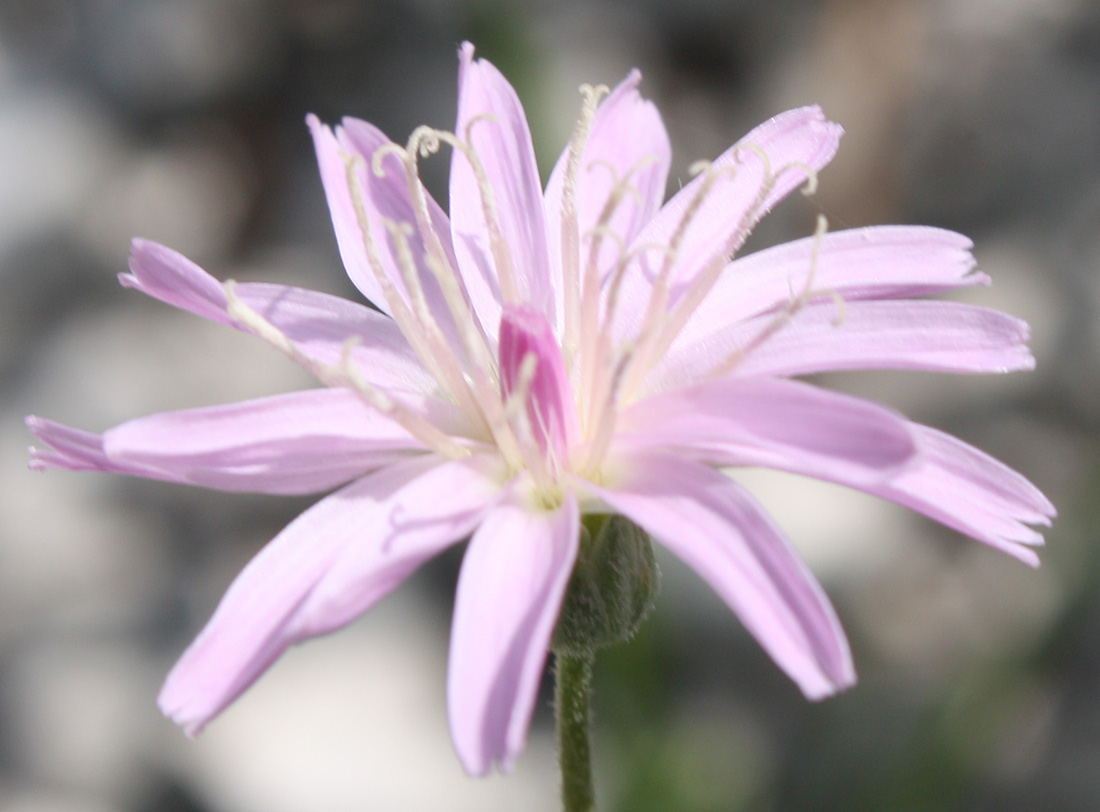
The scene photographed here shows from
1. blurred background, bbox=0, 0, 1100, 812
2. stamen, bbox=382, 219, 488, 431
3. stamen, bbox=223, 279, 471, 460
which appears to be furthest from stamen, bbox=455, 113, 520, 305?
blurred background, bbox=0, 0, 1100, 812

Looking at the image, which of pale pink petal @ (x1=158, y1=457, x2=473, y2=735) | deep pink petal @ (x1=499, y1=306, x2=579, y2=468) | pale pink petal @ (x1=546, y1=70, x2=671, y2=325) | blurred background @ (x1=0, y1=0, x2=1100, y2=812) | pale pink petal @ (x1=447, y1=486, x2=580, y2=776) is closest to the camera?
pale pink petal @ (x1=447, y1=486, x2=580, y2=776)

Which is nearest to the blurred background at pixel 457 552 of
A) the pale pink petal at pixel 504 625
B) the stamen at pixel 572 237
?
the stamen at pixel 572 237

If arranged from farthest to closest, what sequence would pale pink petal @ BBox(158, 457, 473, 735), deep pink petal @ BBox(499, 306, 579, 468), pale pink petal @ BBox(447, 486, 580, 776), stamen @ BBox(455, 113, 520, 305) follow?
1. stamen @ BBox(455, 113, 520, 305)
2. deep pink petal @ BBox(499, 306, 579, 468)
3. pale pink petal @ BBox(158, 457, 473, 735)
4. pale pink petal @ BBox(447, 486, 580, 776)

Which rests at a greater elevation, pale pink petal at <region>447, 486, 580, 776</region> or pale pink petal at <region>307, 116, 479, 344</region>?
pale pink petal at <region>307, 116, 479, 344</region>

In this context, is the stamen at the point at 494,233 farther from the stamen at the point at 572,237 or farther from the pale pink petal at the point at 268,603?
the pale pink petal at the point at 268,603

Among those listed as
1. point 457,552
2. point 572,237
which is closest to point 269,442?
point 572,237

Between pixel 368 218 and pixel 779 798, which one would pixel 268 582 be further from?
pixel 779 798

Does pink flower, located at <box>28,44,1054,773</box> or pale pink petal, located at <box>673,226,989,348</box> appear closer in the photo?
pink flower, located at <box>28,44,1054,773</box>

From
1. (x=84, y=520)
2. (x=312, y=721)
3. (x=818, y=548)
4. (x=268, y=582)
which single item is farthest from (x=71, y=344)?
(x=268, y=582)

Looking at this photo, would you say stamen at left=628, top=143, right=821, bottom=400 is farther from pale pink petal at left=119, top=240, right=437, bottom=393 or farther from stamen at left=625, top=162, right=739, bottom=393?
pale pink petal at left=119, top=240, right=437, bottom=393
